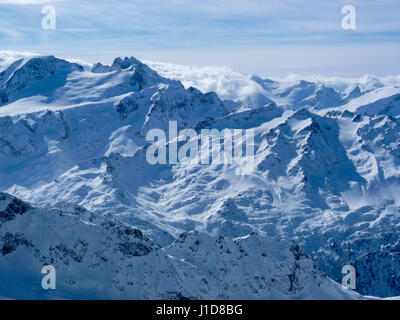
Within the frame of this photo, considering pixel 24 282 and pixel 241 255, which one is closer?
Answer: pixel 24 282

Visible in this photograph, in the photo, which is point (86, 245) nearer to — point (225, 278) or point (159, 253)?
point (159, 253)

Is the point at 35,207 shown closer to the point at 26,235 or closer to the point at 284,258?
the point at 26,235
